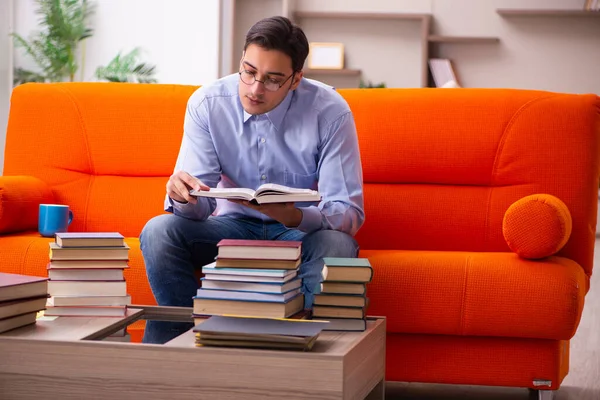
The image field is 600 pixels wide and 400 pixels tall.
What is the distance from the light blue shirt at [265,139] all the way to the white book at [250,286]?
2.24 ft

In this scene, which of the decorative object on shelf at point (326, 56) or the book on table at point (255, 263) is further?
the decorative object on shelf at point (326, 56)

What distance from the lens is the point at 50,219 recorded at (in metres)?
2.54

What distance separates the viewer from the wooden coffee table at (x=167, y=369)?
4.71ft

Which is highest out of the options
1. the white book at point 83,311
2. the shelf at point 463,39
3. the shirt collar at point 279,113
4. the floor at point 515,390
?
the shelf at point 463,39

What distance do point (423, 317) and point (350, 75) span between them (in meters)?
4.56

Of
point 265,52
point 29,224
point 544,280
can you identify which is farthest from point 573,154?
point 29,224

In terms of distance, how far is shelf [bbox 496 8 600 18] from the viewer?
6.32m

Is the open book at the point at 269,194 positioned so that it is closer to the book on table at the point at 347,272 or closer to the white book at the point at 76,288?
the book on table at the point at 347,272

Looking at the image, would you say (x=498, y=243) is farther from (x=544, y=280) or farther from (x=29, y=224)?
(x=29, y=224)

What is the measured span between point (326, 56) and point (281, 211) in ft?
15.4

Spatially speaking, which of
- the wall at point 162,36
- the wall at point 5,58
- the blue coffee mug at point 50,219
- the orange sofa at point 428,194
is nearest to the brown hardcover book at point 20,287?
the orange sofa at point 428,194

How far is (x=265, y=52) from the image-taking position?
217 centimetres

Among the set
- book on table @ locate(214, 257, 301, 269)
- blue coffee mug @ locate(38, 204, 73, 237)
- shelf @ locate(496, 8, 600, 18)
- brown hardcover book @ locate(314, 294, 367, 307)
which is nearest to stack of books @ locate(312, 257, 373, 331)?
brown hardcover book @ locate(314, 294, 367, 307)

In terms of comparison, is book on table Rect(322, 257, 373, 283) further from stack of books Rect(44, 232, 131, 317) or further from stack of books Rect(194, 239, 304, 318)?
stack of books Rect(44, 232, 131, 317)
